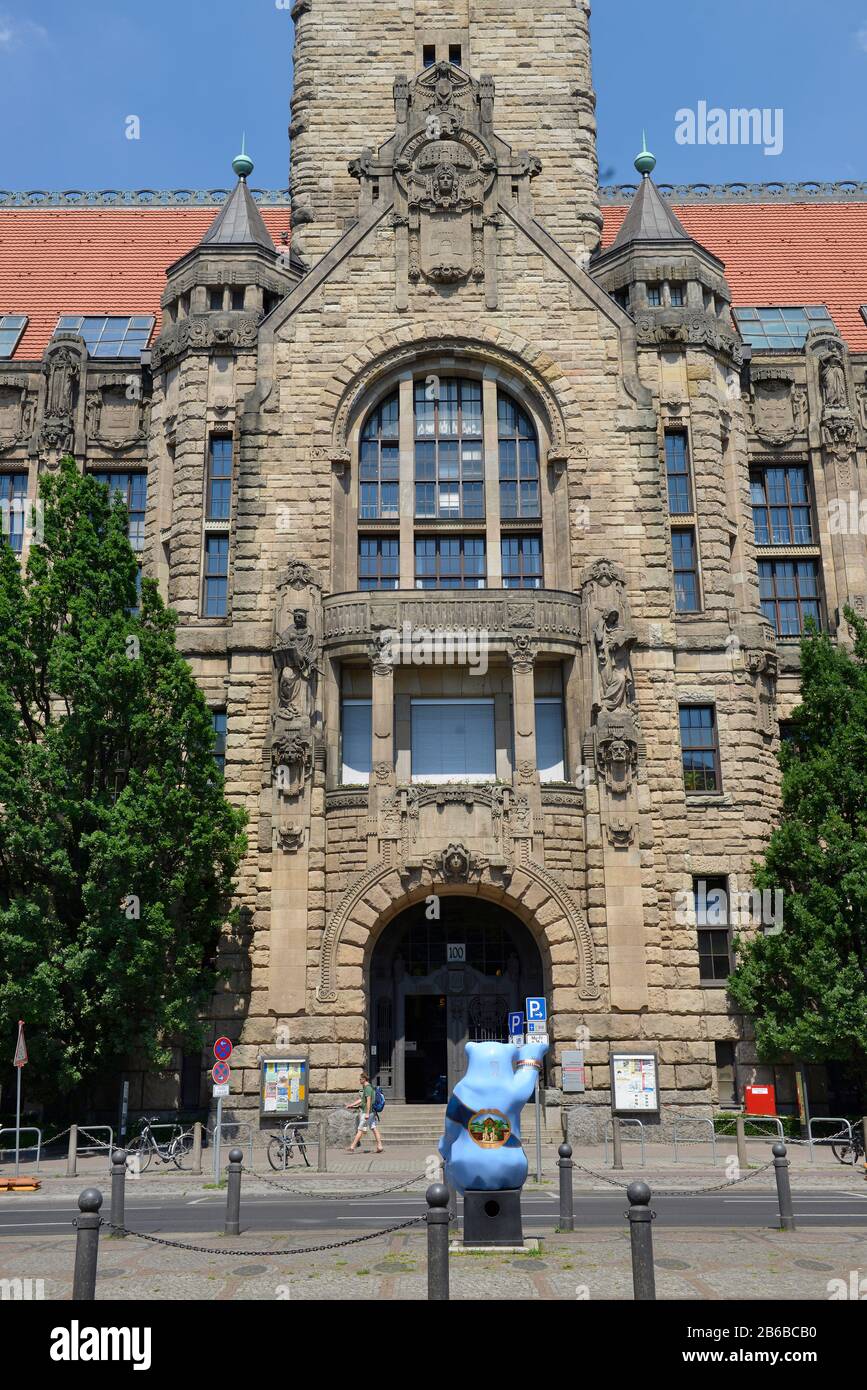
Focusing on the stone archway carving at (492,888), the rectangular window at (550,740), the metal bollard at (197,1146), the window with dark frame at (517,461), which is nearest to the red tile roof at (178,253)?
the window with dark frame at (517,461)

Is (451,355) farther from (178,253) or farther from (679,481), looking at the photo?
(178,253)

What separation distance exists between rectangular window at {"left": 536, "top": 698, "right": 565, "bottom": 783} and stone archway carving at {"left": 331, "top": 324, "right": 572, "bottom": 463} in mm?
7023

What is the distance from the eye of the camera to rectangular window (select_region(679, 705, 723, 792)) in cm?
3278

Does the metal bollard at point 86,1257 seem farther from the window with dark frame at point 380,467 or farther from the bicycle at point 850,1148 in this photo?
the window with dark frame at point 380,467

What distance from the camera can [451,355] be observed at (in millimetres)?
35219

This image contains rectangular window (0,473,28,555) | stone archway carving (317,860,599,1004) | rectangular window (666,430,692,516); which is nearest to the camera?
stone archway carving (317,860,599,1004)

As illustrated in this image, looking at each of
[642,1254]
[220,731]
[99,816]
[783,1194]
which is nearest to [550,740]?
[220,731]

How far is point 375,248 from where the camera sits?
117 ft

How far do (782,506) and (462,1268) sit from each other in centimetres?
2933

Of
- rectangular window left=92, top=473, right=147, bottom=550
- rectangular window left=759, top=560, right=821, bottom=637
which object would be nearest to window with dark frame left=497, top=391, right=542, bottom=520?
rectangular window left=759, top=560, right=821, bottom=637

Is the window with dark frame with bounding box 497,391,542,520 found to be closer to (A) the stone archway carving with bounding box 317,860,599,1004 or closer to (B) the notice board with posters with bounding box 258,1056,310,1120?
(A) the stone archway carving with bounding box 317,860,599,1004

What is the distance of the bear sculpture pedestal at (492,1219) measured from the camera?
1386cm
